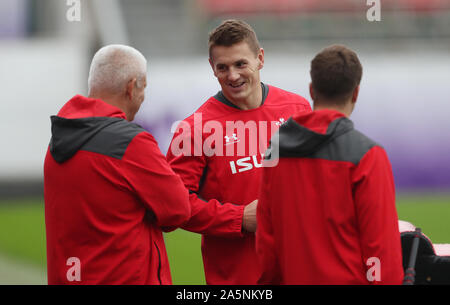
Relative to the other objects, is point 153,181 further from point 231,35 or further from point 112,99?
point 231,35

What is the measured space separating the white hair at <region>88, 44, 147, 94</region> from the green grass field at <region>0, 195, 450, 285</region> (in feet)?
12.3

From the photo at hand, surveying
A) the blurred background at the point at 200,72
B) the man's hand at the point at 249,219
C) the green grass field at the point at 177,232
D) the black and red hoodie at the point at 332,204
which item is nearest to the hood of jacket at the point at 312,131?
the black and red hoodie at the point at 332,204

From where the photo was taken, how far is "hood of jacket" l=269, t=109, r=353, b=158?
1.92 m

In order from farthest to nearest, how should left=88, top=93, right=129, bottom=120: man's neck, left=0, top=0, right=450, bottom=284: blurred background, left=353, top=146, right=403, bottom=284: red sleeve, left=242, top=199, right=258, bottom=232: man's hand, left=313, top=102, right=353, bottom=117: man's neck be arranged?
left=0, top=0, right=450, bottom=284: blurred background, left=242, top=199, right=258, bottom=232: man's hand, left=88, top=93, right=129, bottom=120: man's neck, left=313, top=102, right=353, bottom=117: man's neck, left=353, top=146, right=403, bottom=284: red sleeve

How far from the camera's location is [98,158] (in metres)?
2.11

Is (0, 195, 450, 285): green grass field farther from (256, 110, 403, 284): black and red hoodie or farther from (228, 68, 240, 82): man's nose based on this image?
(256, 110, 403, 284): black and red hoodie

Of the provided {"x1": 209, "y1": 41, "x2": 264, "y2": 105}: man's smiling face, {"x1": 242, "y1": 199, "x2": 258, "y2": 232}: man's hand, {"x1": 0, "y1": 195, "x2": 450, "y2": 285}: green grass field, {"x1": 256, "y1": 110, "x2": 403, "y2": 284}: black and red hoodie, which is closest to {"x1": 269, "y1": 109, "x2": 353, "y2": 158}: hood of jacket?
{"x1": 256, "y1": 110, "x2": 403, "y2": 284}: black and red hoodie

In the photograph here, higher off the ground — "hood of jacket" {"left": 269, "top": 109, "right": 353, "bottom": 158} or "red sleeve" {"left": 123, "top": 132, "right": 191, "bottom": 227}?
"hood of jacket" {"left": 269, "top": 109, "right": 353, "bottom": 158}

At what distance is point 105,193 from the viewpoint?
6.93 ft

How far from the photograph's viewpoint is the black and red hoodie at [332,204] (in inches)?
73.5

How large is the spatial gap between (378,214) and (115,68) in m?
1.01

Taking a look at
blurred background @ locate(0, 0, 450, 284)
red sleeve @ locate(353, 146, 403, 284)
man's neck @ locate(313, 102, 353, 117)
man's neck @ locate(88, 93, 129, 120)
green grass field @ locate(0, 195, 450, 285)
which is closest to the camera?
red sleeve @ locate(353, 146, 403, 284)

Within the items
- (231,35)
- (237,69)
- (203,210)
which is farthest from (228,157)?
(231,35)

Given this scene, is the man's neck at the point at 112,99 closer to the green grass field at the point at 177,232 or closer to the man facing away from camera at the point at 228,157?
the man facing away from camera at the point at 228,157
